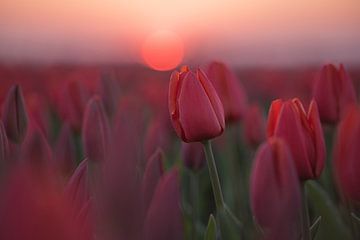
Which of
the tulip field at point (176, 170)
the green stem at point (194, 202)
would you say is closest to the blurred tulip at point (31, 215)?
the tulip field at point (176, 170)

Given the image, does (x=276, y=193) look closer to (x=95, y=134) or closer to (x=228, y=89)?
(x=95, y=134)

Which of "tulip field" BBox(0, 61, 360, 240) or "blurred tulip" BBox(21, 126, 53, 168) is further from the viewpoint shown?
"blurred tulip" BBox(21, 126, 53, 168)

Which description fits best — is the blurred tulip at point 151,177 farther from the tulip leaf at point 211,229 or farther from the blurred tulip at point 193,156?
the blurred tulip at point 193,156

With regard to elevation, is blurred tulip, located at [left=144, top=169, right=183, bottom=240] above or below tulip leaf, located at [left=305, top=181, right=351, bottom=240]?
above

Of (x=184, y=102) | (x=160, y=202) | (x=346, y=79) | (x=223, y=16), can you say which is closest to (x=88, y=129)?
(x=184, y=102)

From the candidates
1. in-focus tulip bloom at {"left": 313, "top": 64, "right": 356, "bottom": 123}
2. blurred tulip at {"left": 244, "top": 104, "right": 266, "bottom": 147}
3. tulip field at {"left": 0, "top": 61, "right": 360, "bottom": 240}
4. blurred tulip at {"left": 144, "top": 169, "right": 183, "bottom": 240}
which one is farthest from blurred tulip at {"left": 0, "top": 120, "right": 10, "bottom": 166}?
blurred tulip at {"left": 244, "top": 104, "right": 266, "bottom": 147}

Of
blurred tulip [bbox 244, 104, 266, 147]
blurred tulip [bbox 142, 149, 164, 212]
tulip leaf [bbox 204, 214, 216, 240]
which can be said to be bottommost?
tulip leaf [bbox 204, 214, 216, 240]

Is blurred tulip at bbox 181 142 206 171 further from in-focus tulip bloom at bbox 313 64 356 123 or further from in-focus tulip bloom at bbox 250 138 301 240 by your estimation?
in-focus tulip bloom at bbox 250 138 301 240
